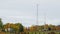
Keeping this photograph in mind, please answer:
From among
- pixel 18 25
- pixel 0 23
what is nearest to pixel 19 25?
pixel 18 25

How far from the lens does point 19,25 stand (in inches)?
3932

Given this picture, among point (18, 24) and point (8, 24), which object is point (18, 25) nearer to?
point (18, 24)

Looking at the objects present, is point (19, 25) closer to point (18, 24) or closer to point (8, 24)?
point (18, 24)

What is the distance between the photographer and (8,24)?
107312 mm

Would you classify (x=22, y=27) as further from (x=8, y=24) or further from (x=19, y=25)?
(x=8, y=24)

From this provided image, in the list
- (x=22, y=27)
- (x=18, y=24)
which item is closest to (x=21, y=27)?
(x=22, y=27)

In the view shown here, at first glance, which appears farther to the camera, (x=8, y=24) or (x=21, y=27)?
(x=8, y=24)

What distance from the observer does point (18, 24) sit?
102 meters

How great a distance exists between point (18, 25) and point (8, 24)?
A: 8.49m

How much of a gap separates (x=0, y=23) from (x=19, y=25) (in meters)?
7.68

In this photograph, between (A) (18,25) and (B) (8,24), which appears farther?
(B) (8,24)

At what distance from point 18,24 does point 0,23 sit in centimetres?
686

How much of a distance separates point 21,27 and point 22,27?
2.16 feet

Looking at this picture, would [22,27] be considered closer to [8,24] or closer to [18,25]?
[18,25]
